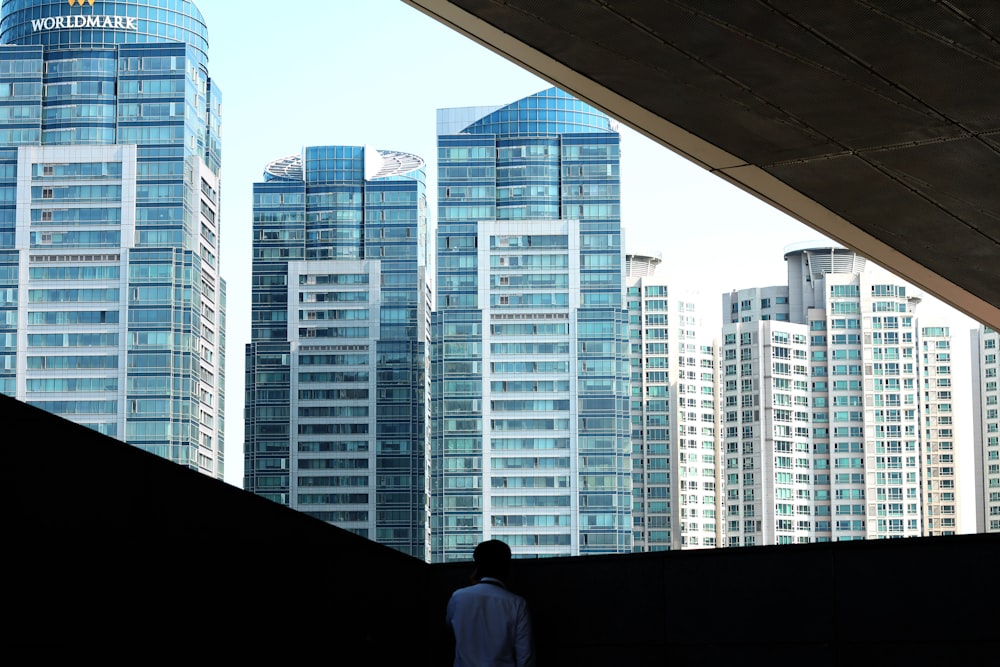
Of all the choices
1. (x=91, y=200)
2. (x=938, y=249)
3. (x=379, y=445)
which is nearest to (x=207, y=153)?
(x=91, y=200)

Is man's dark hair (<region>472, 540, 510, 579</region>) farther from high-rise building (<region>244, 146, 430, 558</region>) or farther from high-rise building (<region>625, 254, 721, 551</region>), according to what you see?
high-rise building (<region>625, 254, 721, 551</region>)

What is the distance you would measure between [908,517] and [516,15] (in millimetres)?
101691

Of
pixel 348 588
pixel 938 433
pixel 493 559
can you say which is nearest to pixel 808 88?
pixel 348 588

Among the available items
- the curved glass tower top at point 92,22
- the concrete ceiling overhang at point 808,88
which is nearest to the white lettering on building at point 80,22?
the curved glass tower top at point 92,22

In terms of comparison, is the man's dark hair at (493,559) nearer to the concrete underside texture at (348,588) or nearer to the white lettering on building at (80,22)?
the concrete underside texture at (348,588)

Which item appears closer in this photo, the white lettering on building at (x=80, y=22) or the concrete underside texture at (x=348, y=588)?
the concrete underside texture at (x=348, y=588)

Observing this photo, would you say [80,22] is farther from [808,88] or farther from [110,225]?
[808,88]

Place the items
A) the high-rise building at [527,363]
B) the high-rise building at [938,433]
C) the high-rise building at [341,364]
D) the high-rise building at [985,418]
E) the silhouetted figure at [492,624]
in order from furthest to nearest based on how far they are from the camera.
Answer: the high-rise building at [985,418] → the high-rise building at [938,433] → the high-rise building at [341,364] → the high-rise building at [527,363] → the silhouetted figure at [492,624]

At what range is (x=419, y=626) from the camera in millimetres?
6195

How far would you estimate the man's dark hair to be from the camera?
4.46 meters

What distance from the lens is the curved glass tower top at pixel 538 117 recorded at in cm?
10750

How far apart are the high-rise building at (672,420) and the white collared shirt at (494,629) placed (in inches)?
4283

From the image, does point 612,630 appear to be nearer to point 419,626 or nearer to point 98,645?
point 419,626

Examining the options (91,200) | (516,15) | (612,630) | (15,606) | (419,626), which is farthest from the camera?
(91,200)
